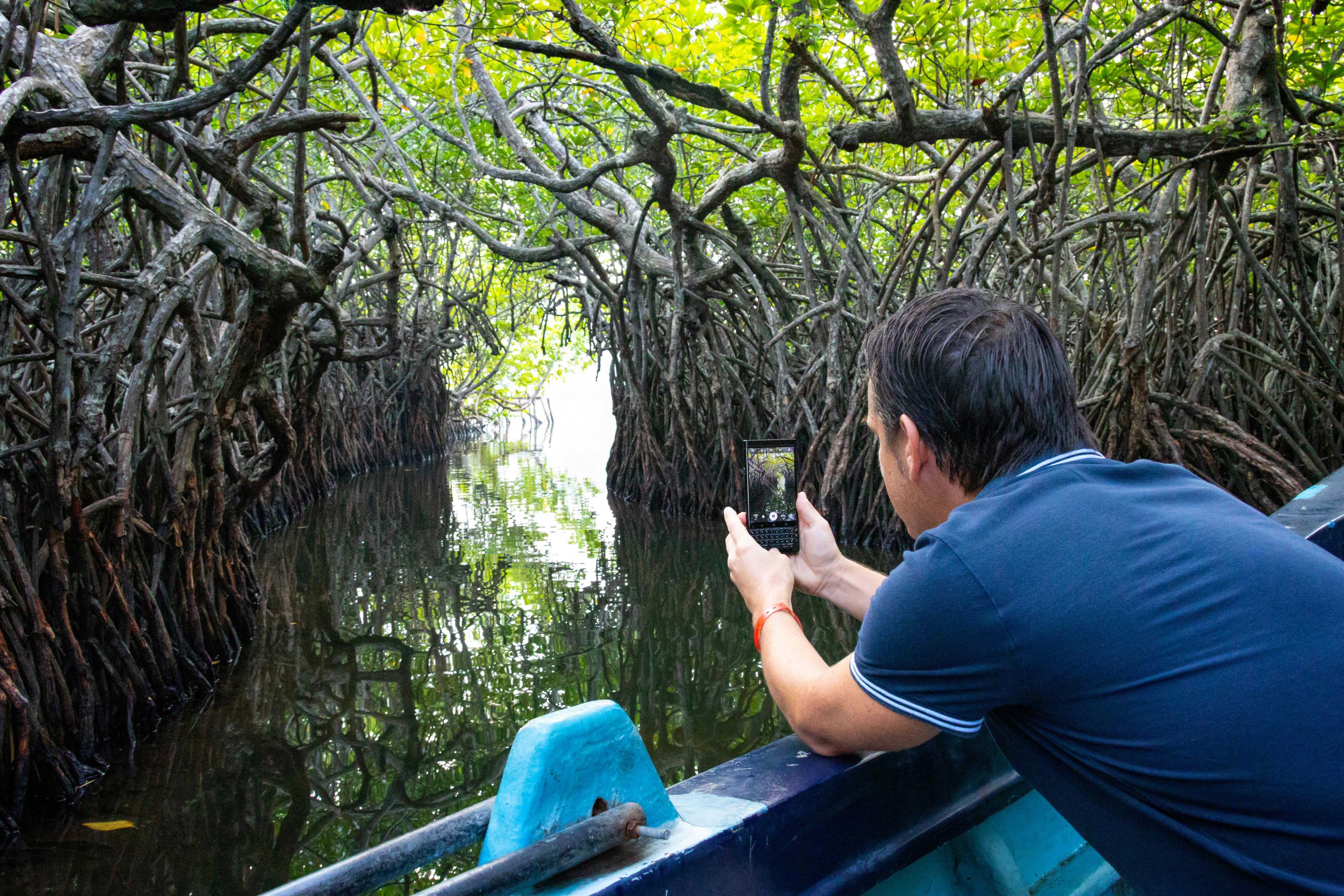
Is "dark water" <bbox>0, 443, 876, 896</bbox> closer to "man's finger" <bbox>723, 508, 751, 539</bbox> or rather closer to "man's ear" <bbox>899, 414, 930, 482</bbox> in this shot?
"man's finger" <bbox>723, 508, 751, 539</bbox>

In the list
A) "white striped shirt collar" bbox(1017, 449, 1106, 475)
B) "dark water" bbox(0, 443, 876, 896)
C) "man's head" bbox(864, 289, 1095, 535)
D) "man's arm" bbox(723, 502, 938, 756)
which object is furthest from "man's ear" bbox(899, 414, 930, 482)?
"dark water" bbox(0, 443, 876, 896)

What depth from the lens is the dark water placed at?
2.15 m

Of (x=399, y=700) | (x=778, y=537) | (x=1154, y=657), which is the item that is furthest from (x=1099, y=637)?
(x=399, y=700)

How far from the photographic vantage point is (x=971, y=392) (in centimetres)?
97

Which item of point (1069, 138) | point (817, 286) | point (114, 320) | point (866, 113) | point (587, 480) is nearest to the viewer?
point (114, 320)

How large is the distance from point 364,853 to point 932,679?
0.53 meters

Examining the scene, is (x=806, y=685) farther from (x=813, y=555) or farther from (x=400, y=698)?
(x=400, y=698)

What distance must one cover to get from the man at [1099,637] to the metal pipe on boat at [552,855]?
0.24m

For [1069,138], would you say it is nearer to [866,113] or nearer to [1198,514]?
[866,113]

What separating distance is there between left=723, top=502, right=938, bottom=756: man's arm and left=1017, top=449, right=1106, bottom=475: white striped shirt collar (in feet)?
0.88

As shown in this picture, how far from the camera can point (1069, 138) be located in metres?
3.39

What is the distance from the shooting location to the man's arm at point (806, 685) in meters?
0.96

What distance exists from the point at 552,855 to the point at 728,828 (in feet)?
0.65

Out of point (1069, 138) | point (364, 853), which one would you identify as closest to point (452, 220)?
point (1069, 138)
